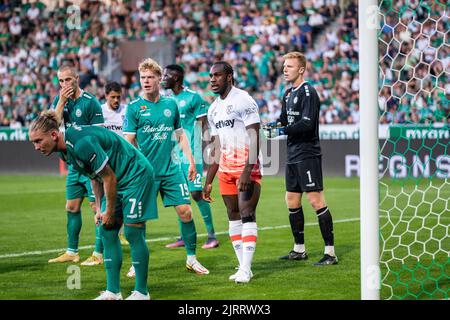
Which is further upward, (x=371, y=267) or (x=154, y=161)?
(x=154, y=161)

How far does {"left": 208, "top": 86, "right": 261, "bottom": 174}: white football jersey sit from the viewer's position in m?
7.74

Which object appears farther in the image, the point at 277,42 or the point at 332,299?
the point at 277,42

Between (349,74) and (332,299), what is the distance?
17733 mm

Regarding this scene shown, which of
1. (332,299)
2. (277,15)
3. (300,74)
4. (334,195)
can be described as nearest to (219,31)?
(277,15)

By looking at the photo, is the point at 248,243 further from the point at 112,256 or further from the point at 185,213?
the point at 112,256

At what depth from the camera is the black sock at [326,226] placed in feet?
28.1

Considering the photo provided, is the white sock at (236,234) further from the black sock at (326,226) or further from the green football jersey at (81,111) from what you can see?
the green football jersey at (81,111)

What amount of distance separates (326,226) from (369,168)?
2760mm

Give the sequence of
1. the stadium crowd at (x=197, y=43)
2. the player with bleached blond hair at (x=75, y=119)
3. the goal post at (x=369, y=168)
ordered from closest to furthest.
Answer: the goal post at (x=369, y=168), the player with bleached blond hair at (x=75, y=119), the stadium crowd at (x=197, y=43)

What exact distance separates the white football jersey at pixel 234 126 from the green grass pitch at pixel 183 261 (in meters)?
1.22

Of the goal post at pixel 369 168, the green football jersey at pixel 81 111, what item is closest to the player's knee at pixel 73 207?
the green football jersey at pixel 81 111

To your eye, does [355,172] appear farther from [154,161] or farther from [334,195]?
[154,161]

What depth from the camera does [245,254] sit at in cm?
766

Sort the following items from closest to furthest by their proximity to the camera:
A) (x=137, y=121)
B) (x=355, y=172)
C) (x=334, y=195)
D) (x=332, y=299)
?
(x=332, y=299)
(x=137, y=121)
(x=334, y=195)
(x=355, y=172)
